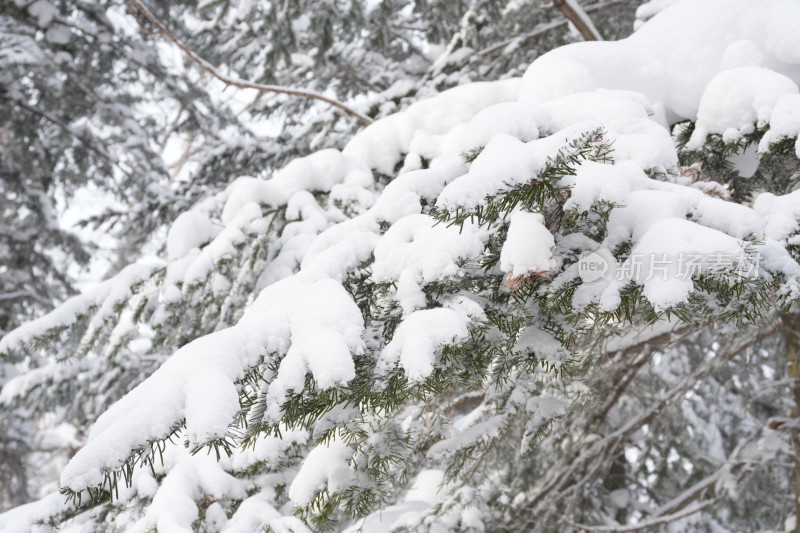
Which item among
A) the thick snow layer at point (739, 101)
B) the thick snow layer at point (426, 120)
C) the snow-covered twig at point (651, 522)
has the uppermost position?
the thick snow layer at point (426, 120)

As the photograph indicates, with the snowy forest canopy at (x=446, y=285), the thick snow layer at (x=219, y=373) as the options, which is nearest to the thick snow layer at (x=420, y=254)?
the snowy forest canopy at (x=446, y=285)

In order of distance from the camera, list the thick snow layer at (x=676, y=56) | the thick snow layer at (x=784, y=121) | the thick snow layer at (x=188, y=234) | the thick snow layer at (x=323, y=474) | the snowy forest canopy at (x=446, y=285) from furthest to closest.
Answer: the thick snow layer at (x=188, y=234), the thick snow layer at (x=676, y=56), the thick snow layer at (x=323, y=474), the thick snow layer at (x=784, y=121), the snowy forest canopy at (x=446, y=285)

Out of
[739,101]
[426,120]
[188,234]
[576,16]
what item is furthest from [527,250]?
[576,16]

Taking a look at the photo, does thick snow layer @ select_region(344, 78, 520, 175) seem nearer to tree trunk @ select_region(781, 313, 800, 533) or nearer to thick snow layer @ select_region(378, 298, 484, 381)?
thick snow layer @ select_region(378, 298, 484, 381)

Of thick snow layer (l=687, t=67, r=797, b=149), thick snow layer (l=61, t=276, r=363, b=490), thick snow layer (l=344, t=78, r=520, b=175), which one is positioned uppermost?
thick snow layer (l=61, t=276, r=363, b=490)

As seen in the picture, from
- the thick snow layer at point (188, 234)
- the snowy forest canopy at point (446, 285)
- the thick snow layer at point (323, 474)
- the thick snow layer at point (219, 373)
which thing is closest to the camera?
the thick snow layer at point (219, 373)

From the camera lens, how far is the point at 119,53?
669 cm

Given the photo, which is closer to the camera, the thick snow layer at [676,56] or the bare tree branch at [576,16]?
the thick snow layer at [676,56]

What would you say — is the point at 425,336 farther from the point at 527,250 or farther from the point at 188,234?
the point at 188,234

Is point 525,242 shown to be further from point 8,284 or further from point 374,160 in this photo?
point 8,284

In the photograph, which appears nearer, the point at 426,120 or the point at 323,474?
the point at 323,474

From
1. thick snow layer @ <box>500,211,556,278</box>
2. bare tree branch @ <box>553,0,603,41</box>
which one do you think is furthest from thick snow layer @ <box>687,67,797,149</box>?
bare tree branch @ <box>553,0,603,41</box>

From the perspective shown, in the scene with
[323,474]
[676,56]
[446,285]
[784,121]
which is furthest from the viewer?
[676,56]

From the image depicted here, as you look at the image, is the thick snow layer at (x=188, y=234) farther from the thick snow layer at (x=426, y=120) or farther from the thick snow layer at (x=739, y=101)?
the thick snow layer at (x=739, y=101)
